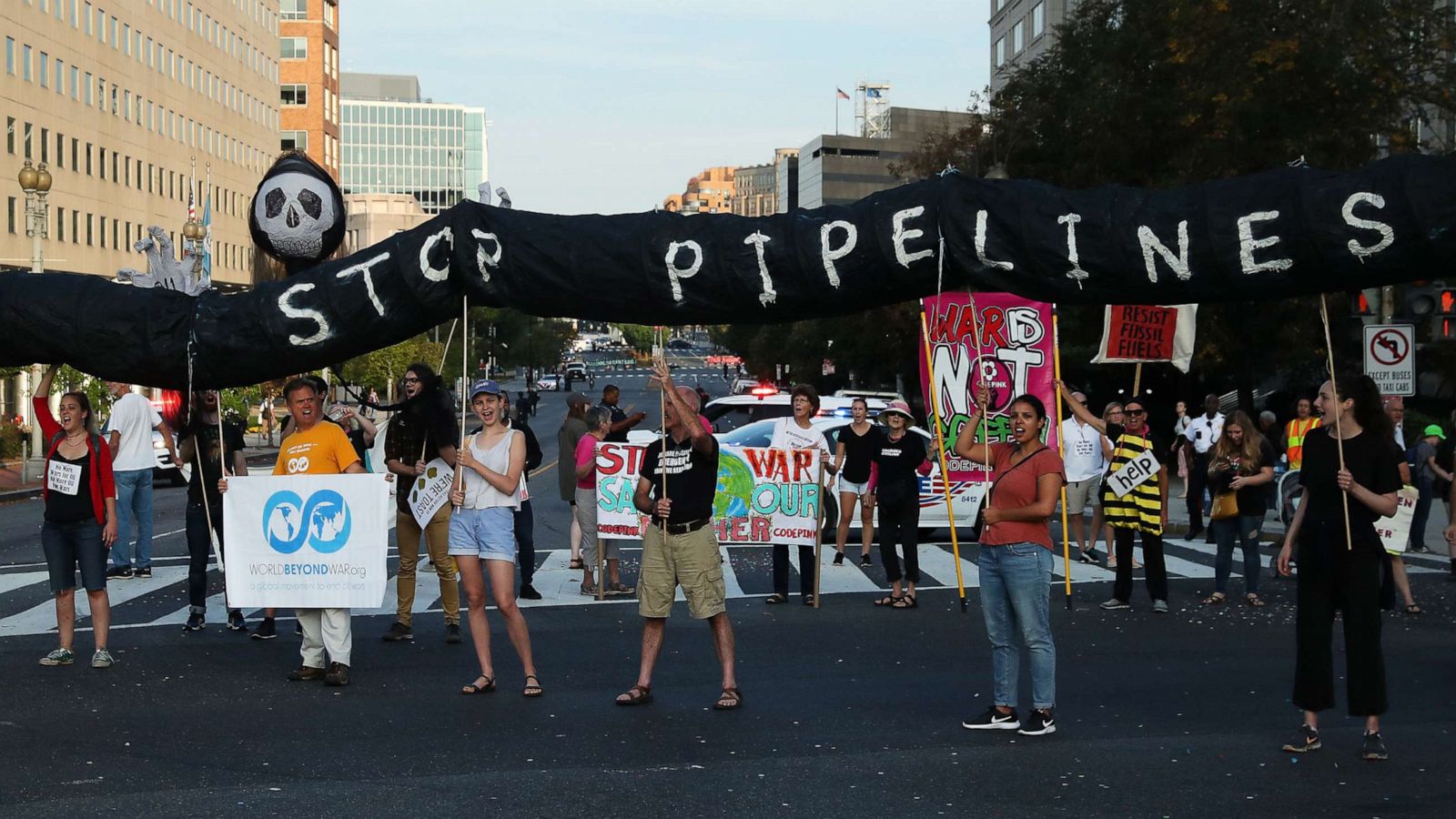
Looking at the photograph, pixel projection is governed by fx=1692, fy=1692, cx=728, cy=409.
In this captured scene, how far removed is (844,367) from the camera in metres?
68.8

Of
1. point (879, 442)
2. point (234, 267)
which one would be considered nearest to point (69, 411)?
point (879, 442)

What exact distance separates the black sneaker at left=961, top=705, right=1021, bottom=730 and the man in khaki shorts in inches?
54.7

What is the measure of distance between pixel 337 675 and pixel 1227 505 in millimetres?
7668

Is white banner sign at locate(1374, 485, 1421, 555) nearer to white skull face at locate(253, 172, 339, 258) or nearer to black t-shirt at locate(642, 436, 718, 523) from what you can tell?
black t-shirt at locate(642, 436, 718, 523)

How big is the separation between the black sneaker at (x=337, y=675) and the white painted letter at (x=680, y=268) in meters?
3.28

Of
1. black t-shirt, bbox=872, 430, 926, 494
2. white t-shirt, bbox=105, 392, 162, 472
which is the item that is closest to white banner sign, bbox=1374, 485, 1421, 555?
black t-shirt, bbox=872, 430, 926, 494

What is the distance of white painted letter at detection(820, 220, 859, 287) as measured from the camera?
9031mm

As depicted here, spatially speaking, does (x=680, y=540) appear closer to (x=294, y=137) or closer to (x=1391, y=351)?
(x=1391, y=351)

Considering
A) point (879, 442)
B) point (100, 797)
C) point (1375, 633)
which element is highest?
point (879, 442)

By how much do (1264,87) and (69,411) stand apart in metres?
27.2

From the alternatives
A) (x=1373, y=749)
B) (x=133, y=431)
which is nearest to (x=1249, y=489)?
(x=1373, y=749)

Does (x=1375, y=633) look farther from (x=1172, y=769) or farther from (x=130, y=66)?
(x=130, y=66)

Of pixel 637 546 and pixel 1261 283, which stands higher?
pixel 1261 283

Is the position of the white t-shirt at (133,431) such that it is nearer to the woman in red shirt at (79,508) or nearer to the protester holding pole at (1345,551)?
the woman in red shirt at (79,508)
